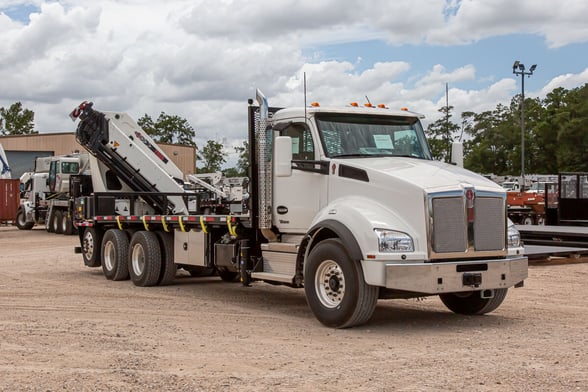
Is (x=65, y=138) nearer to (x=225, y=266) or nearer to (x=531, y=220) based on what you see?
(x=531, y=220)

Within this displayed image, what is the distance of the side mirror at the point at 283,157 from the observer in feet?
33.2

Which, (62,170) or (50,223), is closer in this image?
(62,170)

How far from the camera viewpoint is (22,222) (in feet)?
121

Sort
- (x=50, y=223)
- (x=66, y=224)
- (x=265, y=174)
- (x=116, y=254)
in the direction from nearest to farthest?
(x=265, y=174) < (x=116, y=254) < (x=66, y=224) < (x=50, y=223)

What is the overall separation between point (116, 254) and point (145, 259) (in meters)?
1.08

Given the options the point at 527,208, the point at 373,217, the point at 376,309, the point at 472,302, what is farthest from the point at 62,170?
the point at 373,217

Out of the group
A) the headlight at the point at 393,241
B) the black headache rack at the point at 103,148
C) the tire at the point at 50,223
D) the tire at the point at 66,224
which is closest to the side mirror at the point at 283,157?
the headlight at the point at 393,241

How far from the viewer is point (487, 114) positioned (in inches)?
3829

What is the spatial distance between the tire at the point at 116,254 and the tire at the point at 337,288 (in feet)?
19.2

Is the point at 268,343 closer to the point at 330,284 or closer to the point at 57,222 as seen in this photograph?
the point at 330,284

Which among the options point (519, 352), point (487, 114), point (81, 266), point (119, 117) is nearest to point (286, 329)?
point (519, 352)

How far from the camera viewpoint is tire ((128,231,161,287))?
46.1 ft

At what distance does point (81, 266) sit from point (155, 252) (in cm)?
528

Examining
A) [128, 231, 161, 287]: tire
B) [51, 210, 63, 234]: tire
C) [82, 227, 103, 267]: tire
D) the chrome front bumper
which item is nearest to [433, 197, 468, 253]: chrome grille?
the chrome front bumper
